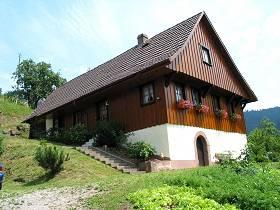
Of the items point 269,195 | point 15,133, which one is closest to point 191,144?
point 269,195

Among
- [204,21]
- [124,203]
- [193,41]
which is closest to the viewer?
[124,203]

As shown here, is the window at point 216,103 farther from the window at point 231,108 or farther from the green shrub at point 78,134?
the green shrub at point 78,134

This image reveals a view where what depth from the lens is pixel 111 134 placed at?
22.3 metres

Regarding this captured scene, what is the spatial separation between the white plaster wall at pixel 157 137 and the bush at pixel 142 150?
336mm

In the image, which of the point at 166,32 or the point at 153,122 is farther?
the point at 166,32

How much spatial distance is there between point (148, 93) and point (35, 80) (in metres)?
45.3

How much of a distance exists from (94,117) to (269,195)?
654 inches

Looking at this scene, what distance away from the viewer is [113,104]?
78.8ft

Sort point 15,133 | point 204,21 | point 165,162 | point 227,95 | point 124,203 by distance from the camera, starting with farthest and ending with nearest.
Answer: point 15,133 < point 227,95 < point 204,21 < point 165,162 < point 124,203

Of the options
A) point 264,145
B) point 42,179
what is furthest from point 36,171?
point 264,145

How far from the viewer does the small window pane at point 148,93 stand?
21.4 meters

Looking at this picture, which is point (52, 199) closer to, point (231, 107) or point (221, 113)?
point (221, 113)

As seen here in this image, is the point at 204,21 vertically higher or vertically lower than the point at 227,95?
higher

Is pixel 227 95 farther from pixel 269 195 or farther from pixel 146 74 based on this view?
pixel 269 195
